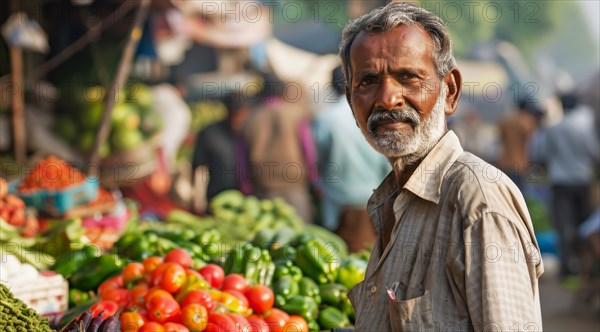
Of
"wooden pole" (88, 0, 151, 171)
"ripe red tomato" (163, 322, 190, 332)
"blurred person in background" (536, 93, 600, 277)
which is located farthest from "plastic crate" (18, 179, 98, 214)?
"blurred person in background" (536, 93, 600, 277)

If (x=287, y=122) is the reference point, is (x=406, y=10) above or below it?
above

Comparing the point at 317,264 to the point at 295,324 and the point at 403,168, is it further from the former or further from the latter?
the point at 403,168

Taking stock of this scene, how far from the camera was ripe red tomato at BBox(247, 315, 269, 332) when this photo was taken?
353 cm

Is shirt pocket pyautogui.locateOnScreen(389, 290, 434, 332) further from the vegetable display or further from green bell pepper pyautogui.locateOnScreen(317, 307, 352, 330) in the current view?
green bell pepper pyautogui.locateOnScreen(317, 307, 352, 330)

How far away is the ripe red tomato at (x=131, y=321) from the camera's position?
132 inches

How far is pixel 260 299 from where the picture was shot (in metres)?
3.75

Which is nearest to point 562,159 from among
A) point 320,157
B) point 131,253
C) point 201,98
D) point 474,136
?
point 474,136

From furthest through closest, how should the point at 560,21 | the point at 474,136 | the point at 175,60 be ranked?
the point at 560,21
the point at 474,136
the point at 175,60

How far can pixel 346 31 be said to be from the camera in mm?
2479

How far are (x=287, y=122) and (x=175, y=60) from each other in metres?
1.91

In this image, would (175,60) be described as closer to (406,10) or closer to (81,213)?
(81,213)

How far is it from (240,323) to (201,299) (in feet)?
0.72

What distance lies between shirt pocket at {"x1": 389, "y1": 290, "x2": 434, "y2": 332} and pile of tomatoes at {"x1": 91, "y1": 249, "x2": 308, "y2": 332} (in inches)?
55.0

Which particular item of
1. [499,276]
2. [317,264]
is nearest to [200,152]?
[317,264]
